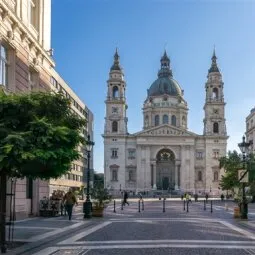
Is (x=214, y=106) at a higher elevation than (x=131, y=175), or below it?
higher

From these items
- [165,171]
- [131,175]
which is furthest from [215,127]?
[131,175]

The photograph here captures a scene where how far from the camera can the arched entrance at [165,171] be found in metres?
128

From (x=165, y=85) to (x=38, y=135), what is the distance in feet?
426

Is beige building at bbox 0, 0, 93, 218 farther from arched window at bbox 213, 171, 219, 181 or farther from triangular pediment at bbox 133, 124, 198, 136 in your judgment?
arched window at bbox 213, 171, 219, 181

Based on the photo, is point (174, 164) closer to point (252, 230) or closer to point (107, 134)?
point (107, 134)

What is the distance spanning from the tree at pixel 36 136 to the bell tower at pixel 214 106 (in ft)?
372

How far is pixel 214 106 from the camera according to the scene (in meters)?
131

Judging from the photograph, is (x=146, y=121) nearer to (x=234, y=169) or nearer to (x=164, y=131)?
(x=164, y=131)

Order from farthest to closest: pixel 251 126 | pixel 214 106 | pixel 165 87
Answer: pixel 165 87 < pixel 214 106 < pixel 251 126

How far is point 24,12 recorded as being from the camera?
27656 mm

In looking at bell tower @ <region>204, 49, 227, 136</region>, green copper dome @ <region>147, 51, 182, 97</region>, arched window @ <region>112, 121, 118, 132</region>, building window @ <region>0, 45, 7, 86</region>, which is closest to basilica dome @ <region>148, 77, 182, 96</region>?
green copper dome @ <region>147, 51, 182, 97</region>

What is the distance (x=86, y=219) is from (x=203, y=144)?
9998cm

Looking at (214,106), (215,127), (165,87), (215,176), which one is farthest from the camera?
(165,87)

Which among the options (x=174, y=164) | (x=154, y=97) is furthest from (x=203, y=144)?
(x=154, y=97)
